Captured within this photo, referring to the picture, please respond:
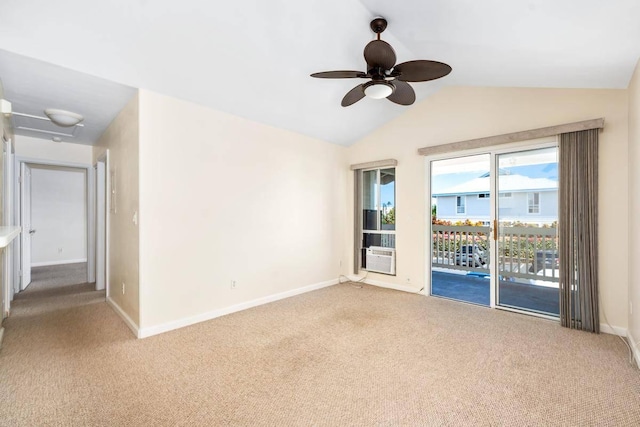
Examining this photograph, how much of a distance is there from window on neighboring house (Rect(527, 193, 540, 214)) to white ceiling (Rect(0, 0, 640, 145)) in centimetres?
121

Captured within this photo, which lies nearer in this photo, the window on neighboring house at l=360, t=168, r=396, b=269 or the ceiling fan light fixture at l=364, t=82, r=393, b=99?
the ceiling fan light fixture at l=364, t=82, r=393, b=99

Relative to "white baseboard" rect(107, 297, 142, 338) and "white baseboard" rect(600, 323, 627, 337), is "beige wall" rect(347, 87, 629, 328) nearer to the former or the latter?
"white baseboard" rect(600, 323, 627, 337)

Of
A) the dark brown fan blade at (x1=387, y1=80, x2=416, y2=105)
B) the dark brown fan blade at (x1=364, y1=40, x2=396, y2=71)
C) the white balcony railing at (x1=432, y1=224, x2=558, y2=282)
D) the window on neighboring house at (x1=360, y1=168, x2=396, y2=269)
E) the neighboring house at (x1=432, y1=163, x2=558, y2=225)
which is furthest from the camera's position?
the window on neighboring house at (x1=360, y1=168, x2=396, y2=269)

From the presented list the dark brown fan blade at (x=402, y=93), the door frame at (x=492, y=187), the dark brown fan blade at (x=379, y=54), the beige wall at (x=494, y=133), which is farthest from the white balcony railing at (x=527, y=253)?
the dark brown fan blade at (x=379, y=54)

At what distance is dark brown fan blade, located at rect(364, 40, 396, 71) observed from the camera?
2090mm

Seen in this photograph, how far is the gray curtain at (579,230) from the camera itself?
115 inches

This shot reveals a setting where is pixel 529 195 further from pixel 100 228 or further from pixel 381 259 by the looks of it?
pixel 100 228

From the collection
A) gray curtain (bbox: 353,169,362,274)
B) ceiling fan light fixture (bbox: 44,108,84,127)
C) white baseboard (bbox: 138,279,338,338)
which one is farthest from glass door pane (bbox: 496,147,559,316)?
ceiling fan light fixture (bbox: 44,108,84,127)

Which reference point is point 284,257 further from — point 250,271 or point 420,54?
→ point 420,54

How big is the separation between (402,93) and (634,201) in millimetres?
2227

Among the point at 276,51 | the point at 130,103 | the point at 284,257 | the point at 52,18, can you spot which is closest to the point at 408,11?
the point at 276,51

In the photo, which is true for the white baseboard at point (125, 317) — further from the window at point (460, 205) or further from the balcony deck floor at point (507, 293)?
the window at point (460, 205)

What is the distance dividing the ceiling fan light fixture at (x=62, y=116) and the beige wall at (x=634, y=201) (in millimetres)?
5197

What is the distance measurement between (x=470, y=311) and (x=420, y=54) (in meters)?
2.99
